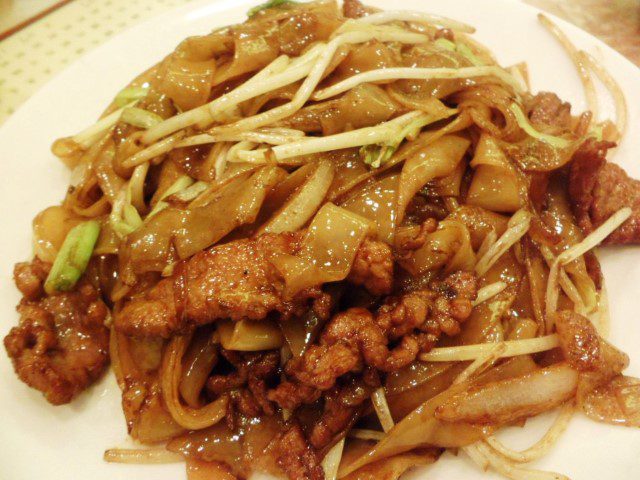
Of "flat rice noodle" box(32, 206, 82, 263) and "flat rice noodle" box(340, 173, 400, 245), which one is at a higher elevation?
"flat rice noodle" box(340, 173, 400, 245)

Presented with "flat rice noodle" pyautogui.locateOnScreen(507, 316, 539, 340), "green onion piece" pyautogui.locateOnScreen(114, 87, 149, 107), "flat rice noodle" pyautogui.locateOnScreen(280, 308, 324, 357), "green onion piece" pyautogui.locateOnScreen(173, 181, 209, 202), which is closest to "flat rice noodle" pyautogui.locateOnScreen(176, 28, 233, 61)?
"green onion piece" pyautogui.locateOnScreen(114, 87, 149, 107)

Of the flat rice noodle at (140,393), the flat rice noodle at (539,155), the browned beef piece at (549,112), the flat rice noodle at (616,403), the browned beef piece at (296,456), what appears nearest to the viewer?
the flat rice noodle at (616,403)

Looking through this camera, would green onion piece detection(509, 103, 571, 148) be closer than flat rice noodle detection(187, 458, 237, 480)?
No

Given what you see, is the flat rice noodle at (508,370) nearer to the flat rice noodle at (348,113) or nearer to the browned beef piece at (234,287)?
the browned beef piece at (234,287)

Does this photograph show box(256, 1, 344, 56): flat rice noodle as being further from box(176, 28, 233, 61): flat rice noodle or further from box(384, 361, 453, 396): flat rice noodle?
box(384, 361, 453, 396): flat rice noodle

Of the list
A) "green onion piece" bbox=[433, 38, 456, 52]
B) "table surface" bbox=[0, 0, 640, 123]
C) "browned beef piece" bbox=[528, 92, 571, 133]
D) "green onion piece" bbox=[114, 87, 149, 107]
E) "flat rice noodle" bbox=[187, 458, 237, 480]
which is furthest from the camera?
"table surface" bbox=[0, 0, 640, 123]

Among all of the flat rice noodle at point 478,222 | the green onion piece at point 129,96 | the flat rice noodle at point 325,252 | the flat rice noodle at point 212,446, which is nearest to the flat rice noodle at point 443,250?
the flat rice noodle at point 478,222

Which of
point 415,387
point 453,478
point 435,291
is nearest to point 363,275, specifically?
point 435,291
